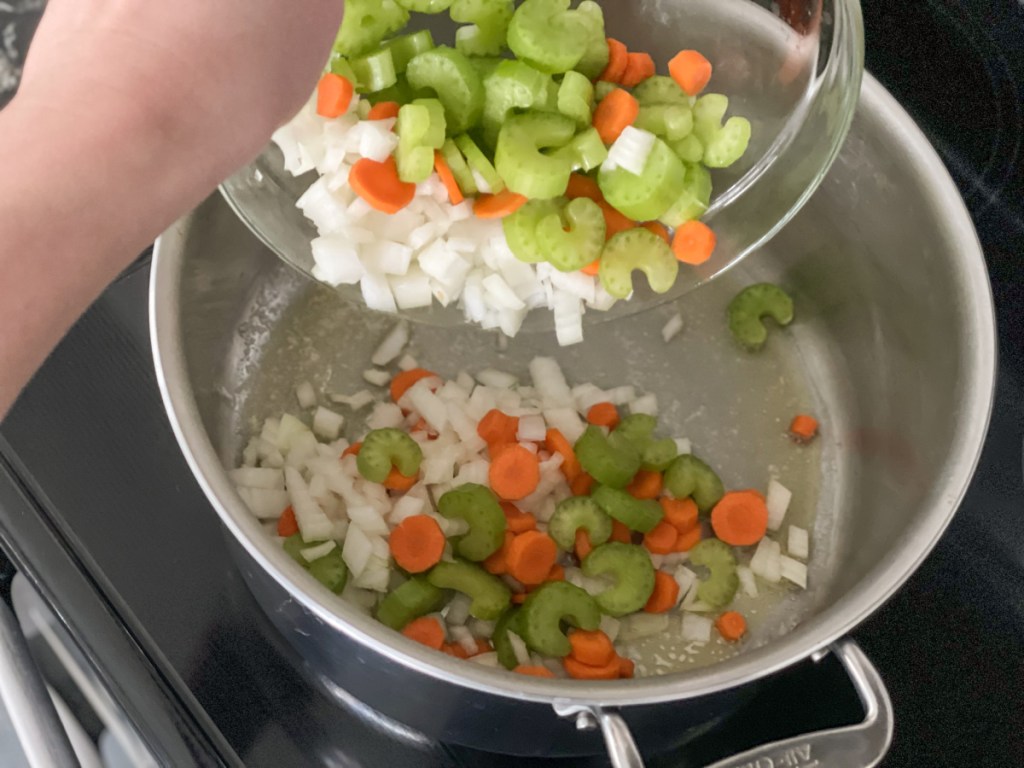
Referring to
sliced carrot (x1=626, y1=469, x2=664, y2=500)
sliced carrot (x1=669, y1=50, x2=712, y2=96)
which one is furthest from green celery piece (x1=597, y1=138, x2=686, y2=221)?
sliced carrot (x1=626, y1=469, x2=664, y2=500)

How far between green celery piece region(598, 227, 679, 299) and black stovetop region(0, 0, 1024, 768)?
48cm

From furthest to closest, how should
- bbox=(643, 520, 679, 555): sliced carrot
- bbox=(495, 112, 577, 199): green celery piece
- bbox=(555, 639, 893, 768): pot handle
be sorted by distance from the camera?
bbox=(643, 520, 679, 555): sliced carrot → bbox=(495, 112, 577, 199): green celery piece → bbox=(555, 639, 893, 768): pot handle

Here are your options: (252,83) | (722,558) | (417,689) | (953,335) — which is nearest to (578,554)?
(722,558)

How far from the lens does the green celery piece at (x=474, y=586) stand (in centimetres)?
99

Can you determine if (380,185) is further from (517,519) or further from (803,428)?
(803,428)

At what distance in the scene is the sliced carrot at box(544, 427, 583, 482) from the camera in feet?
3.66

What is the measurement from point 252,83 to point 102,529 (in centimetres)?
63

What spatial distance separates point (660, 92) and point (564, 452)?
44 centimetres

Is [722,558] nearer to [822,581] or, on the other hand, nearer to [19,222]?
[822,581]

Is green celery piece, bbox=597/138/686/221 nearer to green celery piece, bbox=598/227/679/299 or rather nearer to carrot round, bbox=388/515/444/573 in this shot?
green celery piece, bbox=598/227/679/299

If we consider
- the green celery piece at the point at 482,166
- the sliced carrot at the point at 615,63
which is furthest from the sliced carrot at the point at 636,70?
the green celery piece at the point at 482,166

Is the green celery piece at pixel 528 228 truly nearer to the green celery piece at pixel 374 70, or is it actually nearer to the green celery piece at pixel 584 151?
the green celery piece at pixel 584 151

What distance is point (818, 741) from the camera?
2.51ft

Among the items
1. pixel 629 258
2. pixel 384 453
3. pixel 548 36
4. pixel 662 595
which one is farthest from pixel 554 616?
pixel 548 36
